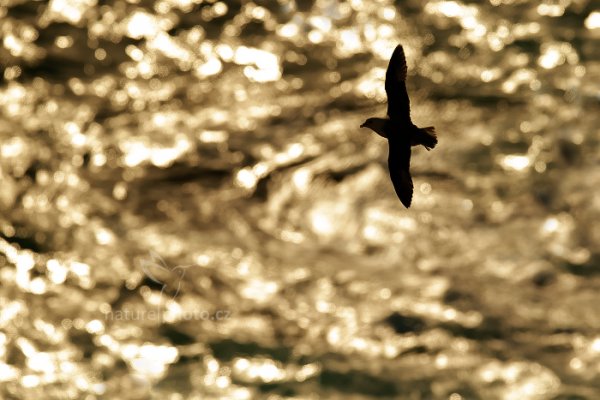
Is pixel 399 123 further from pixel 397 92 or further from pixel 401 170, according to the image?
pixel 401 170


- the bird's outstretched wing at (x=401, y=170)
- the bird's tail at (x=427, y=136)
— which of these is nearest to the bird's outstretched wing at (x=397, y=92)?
the bird's tail at (x=427, y=136)

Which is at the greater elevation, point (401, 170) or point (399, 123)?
point (399, 123)

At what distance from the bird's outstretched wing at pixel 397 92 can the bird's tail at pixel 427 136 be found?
7.6 inches

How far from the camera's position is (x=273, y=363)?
25250mm

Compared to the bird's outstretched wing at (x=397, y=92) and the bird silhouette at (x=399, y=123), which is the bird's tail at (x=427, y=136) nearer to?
the bird silhouette at (x=399, y=123)

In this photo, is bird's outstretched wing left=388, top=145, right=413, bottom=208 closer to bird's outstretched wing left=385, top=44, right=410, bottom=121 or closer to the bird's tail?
the bird's tail

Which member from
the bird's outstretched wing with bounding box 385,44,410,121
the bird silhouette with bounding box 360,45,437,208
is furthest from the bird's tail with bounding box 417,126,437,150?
the bird's outstretched wing with bounding box 385,44,410,121

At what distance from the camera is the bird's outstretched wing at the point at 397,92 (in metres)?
8.46

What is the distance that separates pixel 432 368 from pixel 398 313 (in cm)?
202

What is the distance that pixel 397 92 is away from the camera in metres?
8.47

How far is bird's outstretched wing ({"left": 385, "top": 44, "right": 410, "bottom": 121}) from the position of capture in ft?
27.8

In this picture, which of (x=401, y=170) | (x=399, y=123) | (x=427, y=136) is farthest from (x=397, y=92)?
(x=401, y=170)

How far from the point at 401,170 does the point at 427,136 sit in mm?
557

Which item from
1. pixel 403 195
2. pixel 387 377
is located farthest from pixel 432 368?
pixel 403 195
